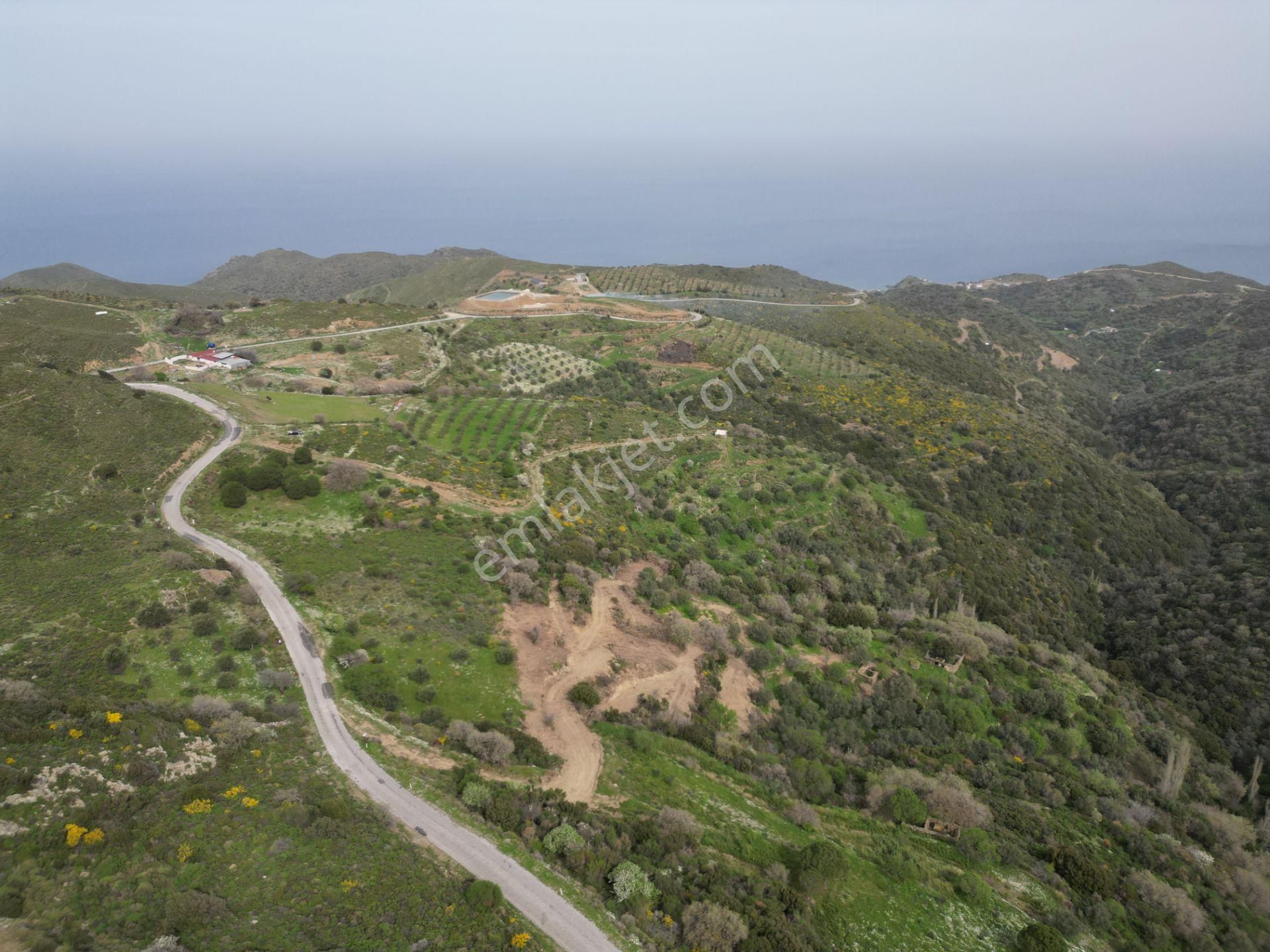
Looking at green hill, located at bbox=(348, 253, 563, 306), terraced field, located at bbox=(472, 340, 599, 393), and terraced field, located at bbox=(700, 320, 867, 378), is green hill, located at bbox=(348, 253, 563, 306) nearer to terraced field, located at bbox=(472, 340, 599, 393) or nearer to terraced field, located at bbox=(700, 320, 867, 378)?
terraced field, located at bbox=(700, 320, 867, 378)

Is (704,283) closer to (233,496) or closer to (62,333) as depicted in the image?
(62,333)

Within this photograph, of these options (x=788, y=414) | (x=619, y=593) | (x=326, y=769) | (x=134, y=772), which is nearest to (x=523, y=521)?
(x=619, y=593)

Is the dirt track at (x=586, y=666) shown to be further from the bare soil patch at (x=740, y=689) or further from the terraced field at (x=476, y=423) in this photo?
the terraced field at (x=476, y=423)

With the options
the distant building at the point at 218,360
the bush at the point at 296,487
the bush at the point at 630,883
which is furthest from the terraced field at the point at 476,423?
the bush at the point at 630,883

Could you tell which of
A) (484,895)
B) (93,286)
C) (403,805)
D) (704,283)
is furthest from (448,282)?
(484,895)

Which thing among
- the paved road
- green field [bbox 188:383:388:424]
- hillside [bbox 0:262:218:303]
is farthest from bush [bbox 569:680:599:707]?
hillside [bbox 0:262:218:303]
